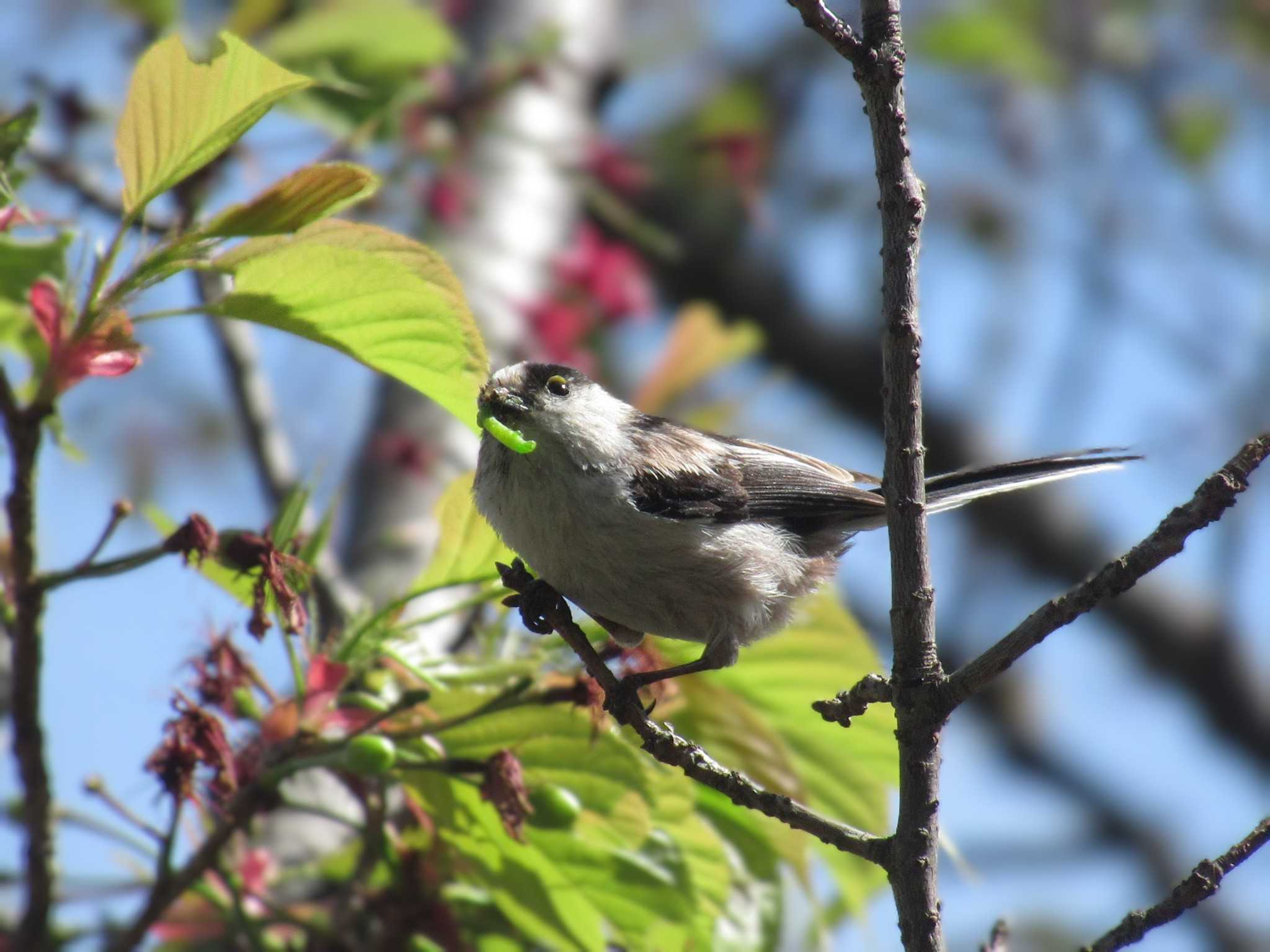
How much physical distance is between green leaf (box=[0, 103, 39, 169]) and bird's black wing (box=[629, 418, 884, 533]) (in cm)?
118

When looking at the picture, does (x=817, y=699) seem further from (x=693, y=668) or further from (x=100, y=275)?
(x=100, y=275)

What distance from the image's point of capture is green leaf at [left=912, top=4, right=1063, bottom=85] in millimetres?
4738

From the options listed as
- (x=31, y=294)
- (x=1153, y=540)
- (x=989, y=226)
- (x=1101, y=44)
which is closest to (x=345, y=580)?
(x=31, y=294)

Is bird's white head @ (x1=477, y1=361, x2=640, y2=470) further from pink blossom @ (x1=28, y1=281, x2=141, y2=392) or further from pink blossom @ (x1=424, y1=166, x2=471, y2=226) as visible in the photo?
pink blossom @ (x1=424, y1=166, x2=471, y2=226)

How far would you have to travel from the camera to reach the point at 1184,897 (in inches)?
62.6

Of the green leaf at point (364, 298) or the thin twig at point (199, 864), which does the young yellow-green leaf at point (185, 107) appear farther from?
the thin twig at point (199, 864)

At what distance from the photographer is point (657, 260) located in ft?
21.6

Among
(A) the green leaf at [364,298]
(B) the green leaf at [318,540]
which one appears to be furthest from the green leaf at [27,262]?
(B) the green leaf at [318,540]

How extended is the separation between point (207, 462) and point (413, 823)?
4926 millimetres

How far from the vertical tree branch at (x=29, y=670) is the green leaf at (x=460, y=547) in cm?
55

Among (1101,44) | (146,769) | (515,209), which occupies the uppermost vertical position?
(1101,44)

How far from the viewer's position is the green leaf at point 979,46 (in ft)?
15.5

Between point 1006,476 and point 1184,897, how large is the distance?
1243mm

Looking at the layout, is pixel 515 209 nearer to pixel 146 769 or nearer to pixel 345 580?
pixel 345 580
